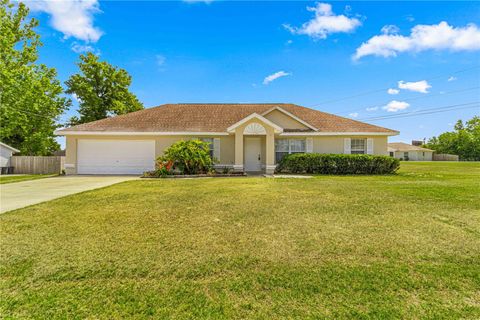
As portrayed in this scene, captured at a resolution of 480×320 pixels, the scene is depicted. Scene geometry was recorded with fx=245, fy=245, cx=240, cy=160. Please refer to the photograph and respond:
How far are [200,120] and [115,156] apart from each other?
6.32 m

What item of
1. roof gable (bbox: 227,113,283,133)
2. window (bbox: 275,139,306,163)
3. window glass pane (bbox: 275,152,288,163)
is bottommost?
window glass pane (bbox: 275,152,288,163)

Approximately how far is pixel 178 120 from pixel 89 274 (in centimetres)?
1586

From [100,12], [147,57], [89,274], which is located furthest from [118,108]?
[89,274]

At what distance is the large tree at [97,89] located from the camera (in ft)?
88.5

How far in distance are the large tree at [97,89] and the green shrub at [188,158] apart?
17.3 m

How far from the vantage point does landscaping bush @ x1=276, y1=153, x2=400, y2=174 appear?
15.1 m

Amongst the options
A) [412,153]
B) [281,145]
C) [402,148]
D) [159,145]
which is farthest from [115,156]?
[412,153]

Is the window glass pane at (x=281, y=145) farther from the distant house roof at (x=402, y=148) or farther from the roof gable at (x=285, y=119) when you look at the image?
the distant house roof at (x=402, y=148)

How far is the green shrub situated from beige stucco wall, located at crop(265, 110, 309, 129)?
5.94 m

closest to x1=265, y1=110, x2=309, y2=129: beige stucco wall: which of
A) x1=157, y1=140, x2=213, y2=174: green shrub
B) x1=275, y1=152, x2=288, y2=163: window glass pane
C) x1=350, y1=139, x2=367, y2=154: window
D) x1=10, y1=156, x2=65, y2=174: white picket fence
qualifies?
x1=275, y1=152, x2=288, y2=163: window glass pane

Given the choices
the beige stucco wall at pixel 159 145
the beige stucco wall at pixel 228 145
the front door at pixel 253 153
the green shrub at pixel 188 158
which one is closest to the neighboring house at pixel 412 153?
the beige stucco wall at pixel 228 145

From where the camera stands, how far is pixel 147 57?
1820 centimetres

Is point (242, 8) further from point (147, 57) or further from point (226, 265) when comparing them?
point (226, 265)

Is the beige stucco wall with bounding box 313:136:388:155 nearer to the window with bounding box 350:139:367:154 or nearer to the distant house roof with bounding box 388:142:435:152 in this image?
the window with bounding box 350:139:367:154
